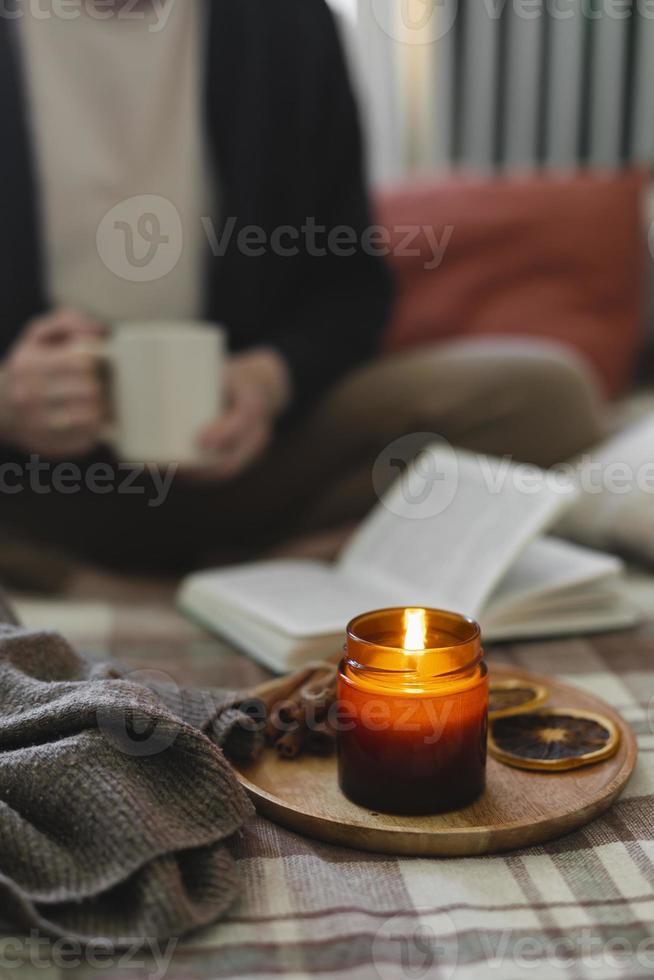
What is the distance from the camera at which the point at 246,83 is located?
53.9 inches

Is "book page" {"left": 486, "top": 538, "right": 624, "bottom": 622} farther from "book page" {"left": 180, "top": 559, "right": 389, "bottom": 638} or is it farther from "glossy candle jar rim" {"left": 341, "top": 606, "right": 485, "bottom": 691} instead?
"glossy candle jar rim" {"left": 341, "top": 606, "right": 485, "bottom": 691}

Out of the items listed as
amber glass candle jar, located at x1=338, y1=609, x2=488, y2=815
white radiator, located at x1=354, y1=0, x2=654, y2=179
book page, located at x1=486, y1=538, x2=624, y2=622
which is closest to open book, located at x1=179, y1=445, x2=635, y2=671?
book page, located at x1=486, y1=538, x2=624, y2=622

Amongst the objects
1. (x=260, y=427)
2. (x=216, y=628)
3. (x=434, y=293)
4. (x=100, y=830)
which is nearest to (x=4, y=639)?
(x=100, y=830)

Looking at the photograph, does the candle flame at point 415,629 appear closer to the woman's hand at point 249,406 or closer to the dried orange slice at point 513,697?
the dried orange slice at point 513,697

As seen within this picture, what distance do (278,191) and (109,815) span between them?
3.48 ft

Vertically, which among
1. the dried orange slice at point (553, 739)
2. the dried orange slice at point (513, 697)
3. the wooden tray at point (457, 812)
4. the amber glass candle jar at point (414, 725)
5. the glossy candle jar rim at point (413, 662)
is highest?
the glossy candle jar rim at point (413, 662)

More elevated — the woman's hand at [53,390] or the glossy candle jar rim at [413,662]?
the glossy candle jar rim at [413,662]

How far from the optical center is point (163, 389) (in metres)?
1.02

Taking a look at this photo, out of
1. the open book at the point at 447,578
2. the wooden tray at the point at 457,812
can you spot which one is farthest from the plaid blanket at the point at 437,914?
the open book at the point at 447,578

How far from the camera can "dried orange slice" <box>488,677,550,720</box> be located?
2.28 ft

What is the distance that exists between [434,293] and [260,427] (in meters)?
0.51

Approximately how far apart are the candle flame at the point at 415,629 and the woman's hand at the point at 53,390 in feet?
1.71

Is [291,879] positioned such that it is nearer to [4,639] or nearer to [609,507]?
[4,639]

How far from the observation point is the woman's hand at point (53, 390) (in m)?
1.04
